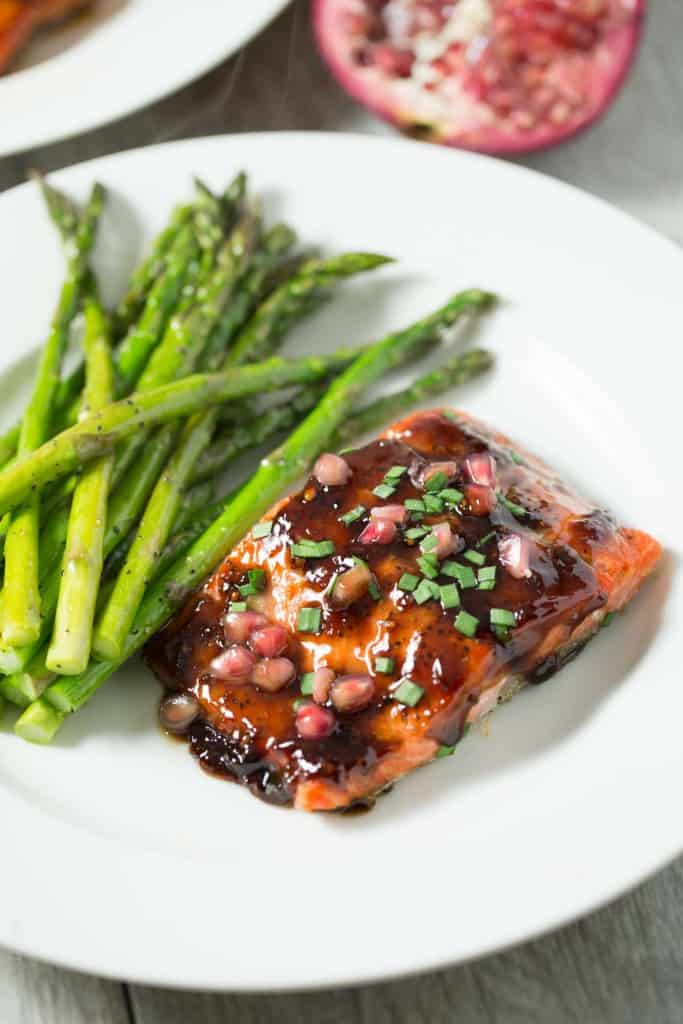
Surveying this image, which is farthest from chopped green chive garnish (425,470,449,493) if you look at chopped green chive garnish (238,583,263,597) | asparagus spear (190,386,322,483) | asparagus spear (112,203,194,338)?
asparagus spear (112,203,194,338)

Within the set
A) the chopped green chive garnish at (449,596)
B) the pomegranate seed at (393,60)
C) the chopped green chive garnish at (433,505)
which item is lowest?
the chopped green chive garnish at (449,596)

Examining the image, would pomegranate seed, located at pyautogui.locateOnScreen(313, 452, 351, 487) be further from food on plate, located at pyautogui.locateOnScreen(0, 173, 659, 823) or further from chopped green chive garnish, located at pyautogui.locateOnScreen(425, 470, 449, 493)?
chopped green chive garnish, located at pyautogui.locateOnScreen(425, 470, 449, 493)

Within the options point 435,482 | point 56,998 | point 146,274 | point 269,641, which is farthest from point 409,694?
point 146,274

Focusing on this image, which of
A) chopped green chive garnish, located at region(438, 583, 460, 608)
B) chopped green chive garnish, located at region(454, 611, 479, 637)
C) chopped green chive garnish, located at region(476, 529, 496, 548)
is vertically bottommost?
chopped green chive garnish, located at region(454, 611, 479, 637)

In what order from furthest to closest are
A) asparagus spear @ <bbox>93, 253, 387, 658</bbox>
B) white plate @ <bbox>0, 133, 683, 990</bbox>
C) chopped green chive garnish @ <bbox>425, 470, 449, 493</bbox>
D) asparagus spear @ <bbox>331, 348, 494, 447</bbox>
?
asparagus spear @ <bbox>331, 348, 494, 447</bbox> < chopped green chive garnish @ <bbox>425, 470, 449, 493</bbox> < asparagus spear @ <bbox>93, 253, 387, 658</bbox> < white plate @ <bbox>0, 133, 683, 990</bbox>

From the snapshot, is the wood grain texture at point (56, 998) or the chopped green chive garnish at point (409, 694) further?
the chopped green chive garnish at point (409, 694)

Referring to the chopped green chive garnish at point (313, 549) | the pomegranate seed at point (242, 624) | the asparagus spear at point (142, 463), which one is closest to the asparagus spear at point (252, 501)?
the asparagus spear at point (142, 463)

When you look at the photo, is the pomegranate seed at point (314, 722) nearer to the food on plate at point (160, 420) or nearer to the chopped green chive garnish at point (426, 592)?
the food on plate at point (160, 420)
